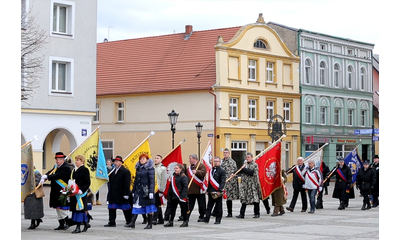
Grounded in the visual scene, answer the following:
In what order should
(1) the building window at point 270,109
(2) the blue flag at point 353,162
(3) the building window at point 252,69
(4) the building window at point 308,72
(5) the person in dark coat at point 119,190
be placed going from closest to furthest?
(5) the person in dark coat at point 119,190 → (2) the blue flag at point 353,162 → (3) the building window at point 252,69 → (1) the building window at point 270,109 → (4) the building window at point 308,72

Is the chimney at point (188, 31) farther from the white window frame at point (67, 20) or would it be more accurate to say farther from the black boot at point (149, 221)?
the black boot at point (149, 221)

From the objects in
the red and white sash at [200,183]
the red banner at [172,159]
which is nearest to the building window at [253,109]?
the red banner at [172,159]

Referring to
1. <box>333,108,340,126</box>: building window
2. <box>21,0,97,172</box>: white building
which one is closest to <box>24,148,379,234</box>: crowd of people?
<box>21,0,97,172</box>: white building

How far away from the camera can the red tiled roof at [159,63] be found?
162ft

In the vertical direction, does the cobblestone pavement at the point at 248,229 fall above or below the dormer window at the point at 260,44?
below

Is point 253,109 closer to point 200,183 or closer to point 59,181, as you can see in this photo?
point 200,183

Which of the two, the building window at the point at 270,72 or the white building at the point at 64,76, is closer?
the white building at the point at 64,76

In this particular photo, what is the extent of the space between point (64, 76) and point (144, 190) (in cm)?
2041

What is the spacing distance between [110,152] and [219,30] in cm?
1111

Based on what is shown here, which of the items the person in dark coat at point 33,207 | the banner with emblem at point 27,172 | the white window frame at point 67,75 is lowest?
the person in dark coat at point 33,207

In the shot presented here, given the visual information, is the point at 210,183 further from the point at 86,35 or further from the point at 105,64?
the point at 105,64

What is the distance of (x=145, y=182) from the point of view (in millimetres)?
18156

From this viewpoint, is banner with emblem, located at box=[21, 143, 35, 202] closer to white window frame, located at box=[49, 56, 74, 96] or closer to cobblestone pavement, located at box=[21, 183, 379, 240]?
cobblestone pavement, located at box=[21, 183, 379, 240]

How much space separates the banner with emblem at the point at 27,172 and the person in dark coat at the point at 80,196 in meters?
0.98
